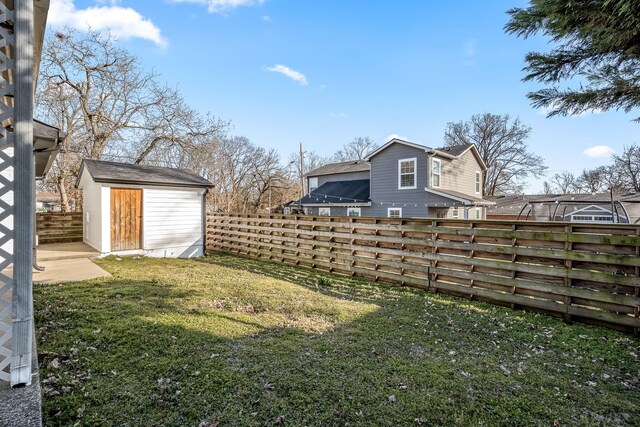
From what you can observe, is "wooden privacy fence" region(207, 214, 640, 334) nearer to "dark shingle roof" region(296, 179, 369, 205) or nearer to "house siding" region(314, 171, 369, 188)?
"dark shingle roof" region(296, 179, 369, 205)

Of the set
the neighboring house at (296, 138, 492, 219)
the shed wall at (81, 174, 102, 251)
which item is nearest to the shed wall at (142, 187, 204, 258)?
the shed wall at (81, 174, 102, 251)

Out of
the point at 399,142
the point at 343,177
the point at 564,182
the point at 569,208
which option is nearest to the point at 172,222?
the point at 399,142

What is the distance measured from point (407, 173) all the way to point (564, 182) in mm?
34293

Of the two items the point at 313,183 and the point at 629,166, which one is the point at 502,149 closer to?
the point at 629,166

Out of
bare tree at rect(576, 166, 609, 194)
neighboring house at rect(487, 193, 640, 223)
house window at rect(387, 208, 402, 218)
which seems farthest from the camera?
bare tree at rect(576, 166, 609, 194)

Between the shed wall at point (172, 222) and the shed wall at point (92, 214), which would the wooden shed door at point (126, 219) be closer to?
the shed wall at point (172, 222)

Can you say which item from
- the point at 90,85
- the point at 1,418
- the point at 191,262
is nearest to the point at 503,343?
the point at 1,418

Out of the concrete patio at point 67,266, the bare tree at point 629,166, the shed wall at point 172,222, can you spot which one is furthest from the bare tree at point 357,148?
the concrete patio at point 67,266

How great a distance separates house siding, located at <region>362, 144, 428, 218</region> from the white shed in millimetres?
9562

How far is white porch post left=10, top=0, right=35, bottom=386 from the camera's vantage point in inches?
77.7

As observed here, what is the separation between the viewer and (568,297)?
14.8 feet

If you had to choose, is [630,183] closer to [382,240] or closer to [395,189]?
[395,189]

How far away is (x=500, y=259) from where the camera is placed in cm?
526

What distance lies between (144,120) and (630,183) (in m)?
41.1
